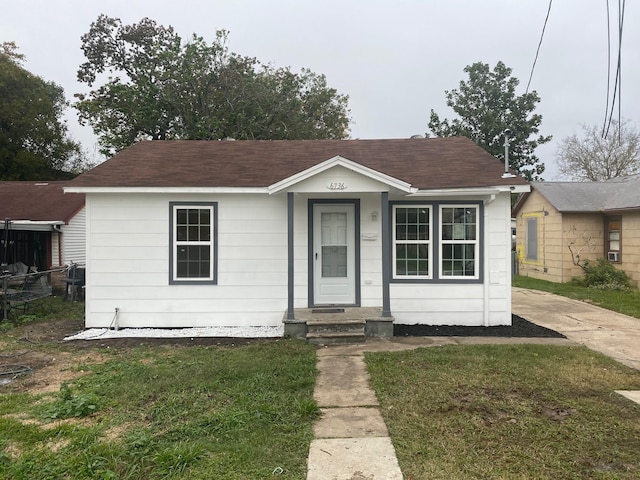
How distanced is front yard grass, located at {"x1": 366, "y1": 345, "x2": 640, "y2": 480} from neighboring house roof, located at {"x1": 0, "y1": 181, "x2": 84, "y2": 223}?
12.1 metres

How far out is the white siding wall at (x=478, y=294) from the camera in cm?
833

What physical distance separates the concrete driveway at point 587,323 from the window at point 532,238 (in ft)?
17.8

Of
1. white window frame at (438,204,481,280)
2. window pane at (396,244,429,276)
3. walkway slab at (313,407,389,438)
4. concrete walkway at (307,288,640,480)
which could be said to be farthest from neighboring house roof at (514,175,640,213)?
walkway slab at (313,407,389,438)

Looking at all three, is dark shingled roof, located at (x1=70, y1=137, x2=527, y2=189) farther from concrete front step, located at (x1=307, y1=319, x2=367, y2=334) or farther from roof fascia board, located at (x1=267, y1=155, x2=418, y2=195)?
concrete front step, located at (x1=307, y1=319, x2=367, y2=334)

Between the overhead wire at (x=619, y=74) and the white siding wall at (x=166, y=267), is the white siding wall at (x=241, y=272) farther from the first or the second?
the overhead wire at (x=619, y=74)

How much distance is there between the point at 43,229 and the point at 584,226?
59.0 ft

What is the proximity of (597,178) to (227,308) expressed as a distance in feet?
107

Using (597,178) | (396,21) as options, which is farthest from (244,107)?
(597,178)

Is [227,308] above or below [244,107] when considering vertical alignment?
below

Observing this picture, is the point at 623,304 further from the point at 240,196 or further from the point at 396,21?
the point at 240,196

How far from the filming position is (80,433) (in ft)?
12.4

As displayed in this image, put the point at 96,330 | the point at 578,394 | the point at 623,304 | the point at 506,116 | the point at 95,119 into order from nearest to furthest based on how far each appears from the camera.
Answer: the point at 578,394 < the point at 96,330 < the point at 623,304 < the point at 95,119 < the point at 506,116

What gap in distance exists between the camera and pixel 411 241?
8477mm

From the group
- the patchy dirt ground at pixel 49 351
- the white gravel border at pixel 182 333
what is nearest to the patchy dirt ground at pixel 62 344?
the patchy dirt ground at pixel 49 351
